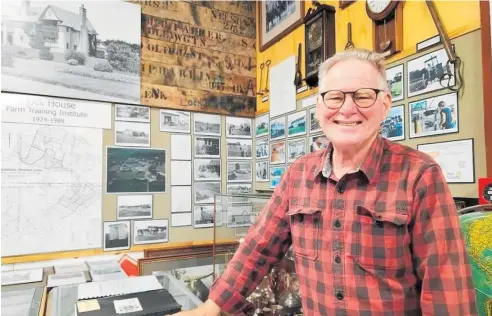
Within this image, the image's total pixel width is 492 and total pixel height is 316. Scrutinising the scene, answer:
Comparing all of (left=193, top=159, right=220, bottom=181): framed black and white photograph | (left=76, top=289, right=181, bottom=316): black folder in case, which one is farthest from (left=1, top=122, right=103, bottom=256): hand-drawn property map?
(left=76, top=289, right=181, bottom=316): black folder in case

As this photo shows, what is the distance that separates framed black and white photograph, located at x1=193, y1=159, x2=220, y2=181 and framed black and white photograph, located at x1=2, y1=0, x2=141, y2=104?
71 centimetres

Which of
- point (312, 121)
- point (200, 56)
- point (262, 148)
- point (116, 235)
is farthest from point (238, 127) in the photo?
point (116, 235)

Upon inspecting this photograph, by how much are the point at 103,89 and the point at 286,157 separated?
150cm

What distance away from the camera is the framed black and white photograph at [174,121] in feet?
9.07

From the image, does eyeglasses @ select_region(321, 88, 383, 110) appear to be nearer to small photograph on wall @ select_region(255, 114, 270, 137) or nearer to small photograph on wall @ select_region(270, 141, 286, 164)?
small photograph on wall @ select_region(270, 141, 286, 164)

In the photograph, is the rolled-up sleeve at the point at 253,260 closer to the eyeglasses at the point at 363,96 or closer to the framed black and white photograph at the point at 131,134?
the eyeglasses at the point at 363,96

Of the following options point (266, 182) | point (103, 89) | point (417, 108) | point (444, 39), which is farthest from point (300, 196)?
point (103, 89)

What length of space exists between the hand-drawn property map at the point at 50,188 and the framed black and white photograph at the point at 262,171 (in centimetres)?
131

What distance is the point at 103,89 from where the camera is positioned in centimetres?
257

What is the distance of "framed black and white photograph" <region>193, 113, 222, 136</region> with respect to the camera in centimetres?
289

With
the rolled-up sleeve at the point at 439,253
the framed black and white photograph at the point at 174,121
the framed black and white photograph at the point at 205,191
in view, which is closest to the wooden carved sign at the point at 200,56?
the framed black and white photograph at the point at 174,121

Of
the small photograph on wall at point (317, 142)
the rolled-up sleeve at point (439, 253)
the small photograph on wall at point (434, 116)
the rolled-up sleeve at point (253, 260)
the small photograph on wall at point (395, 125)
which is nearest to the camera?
the rolled-up sleeve at point (439, 253)

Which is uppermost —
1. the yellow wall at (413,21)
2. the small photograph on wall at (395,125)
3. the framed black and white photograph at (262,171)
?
the yellow wall at (413,21)

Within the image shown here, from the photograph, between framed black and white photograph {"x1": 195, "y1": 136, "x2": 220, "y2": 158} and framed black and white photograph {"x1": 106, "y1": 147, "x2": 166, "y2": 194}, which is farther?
framed black and white photograph {"x1": 195, "y1": 136, "x2": 220, "y2": 158}
